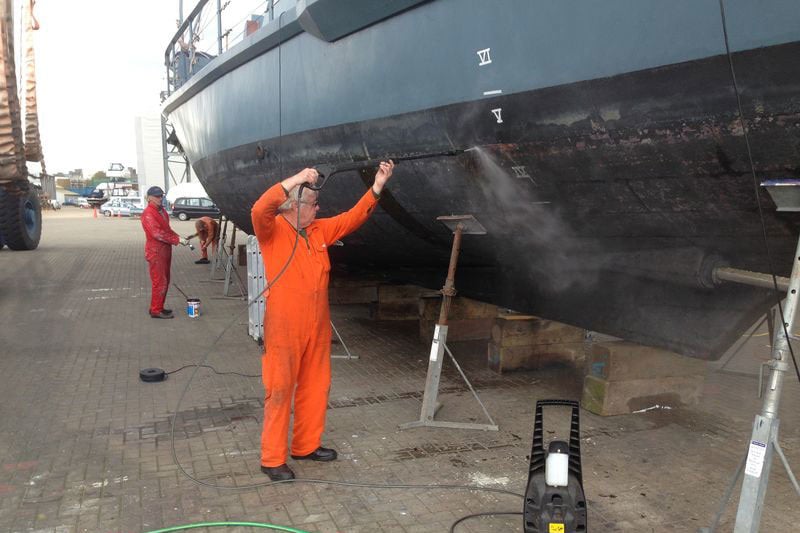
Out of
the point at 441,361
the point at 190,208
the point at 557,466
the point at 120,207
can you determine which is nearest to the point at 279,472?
the point at 441,361

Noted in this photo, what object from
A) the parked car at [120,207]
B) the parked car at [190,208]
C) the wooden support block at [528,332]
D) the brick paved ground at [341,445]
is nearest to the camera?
the brick paved ground at [341,445]

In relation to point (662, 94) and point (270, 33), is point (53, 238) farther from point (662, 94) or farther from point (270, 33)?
point (662, 94)

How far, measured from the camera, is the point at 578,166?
314cm

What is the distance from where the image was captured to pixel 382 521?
2791 millimetres

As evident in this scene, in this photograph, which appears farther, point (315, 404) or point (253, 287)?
point (253, 287)

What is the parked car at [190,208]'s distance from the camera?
33688 mm

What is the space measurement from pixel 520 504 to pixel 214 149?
5098 millimetres

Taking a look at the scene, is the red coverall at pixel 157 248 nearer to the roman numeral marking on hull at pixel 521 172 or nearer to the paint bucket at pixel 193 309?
the paint bucket at pixel 193 309

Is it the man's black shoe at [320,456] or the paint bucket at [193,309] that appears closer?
the man's black shoe at [320,456]

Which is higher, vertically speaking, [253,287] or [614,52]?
[614,52]

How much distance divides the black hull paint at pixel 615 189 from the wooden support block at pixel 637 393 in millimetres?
483

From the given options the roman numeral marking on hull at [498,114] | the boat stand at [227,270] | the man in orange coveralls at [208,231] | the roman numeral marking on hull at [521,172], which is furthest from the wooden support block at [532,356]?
the man in orange coveralls at [208,231]

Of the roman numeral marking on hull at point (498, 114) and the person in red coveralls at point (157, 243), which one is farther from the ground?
the roman numeral marking on hull at point (498, 114)

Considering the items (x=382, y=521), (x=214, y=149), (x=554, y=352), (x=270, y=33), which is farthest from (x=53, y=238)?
(x=382, y=521)
